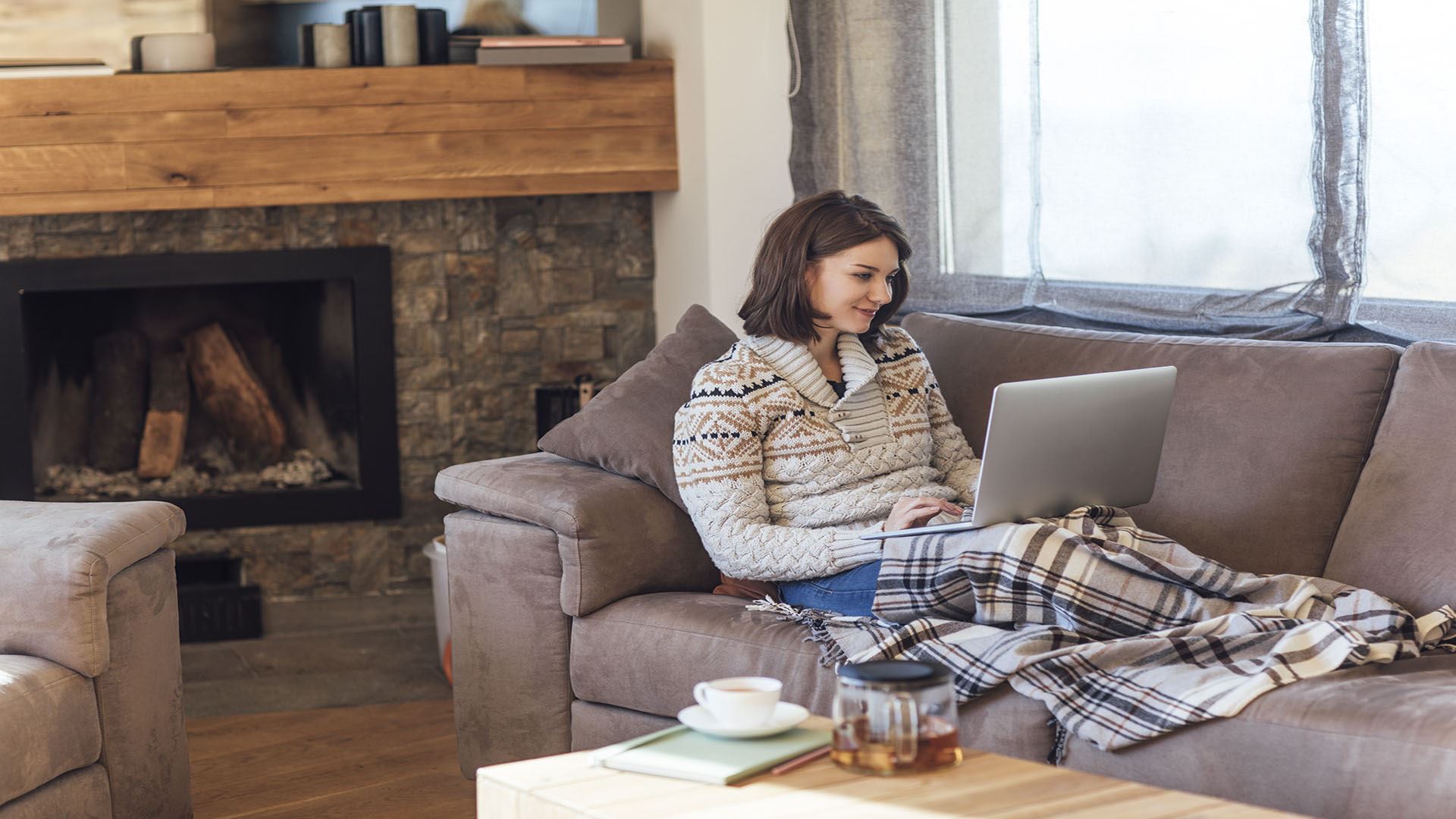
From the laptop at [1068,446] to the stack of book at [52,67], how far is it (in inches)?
94.5

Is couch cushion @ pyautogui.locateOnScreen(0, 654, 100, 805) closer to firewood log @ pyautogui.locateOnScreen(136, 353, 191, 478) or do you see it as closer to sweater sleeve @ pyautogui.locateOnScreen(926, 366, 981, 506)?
sweater sleeve @ pyautogui.locateOnScreen(926, 366, 981, 506)

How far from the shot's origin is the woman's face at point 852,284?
2488 mm

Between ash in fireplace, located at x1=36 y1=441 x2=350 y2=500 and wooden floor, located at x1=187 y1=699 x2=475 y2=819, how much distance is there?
955mm

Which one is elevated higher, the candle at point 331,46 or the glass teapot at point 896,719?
the candle at point 331,46

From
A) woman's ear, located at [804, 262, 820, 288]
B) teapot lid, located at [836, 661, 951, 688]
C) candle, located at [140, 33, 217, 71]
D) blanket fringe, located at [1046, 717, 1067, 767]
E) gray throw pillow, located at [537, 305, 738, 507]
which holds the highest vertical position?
candle, located at [140, 33, 217, 71]

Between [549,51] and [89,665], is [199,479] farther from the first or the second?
[89,665]

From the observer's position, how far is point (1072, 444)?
A: 2137mm

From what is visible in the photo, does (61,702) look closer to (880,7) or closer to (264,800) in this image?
(264,800)

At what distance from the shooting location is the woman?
238 cm

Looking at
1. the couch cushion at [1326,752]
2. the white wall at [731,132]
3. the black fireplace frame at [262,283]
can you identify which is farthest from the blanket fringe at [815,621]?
the black fireplace frame at [262,283]

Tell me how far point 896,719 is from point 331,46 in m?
2.82

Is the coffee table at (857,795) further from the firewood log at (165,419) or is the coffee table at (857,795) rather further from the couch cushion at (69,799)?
the firewood log at (165,419)

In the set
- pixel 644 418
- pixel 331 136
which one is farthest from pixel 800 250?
pixel 331 136

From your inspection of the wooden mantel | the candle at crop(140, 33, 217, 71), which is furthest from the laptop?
the candle at crop(140, 33, 217, 71)
